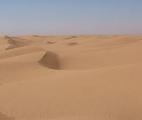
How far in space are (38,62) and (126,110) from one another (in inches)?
310

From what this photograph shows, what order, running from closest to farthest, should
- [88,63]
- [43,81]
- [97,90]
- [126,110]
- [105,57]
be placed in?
[126,110] < [97,90] < [43,81] < [88,63] < [105,57]

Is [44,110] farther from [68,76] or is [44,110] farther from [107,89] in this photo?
[68,76]

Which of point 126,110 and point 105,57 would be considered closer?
point 126,110

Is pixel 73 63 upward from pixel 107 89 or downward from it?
downward

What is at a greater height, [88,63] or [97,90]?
[97,90]

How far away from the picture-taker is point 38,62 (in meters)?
14.2

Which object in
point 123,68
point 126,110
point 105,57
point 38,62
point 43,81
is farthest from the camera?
point 105,57

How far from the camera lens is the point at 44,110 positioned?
7.18 metres

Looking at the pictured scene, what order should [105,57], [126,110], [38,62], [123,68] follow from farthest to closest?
[105,57] < [38,62] < [123,68] < [126,110]

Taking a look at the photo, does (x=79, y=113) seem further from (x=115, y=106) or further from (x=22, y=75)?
(x=22, y=75)

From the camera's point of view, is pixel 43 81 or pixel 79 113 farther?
pixel 43 81

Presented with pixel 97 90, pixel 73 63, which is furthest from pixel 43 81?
pixel 73 63

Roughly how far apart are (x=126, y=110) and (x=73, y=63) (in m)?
10.2

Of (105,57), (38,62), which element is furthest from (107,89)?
(105,57)
